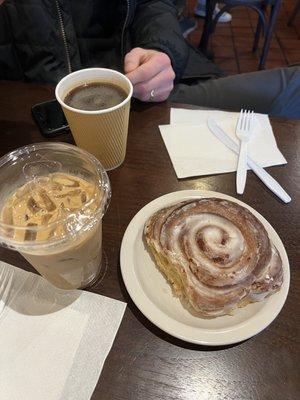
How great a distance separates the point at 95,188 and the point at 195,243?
19 cm

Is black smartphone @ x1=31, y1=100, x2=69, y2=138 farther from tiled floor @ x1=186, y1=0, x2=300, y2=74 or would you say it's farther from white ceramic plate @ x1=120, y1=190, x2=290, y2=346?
tiled floor @ x1=186, y1=0, x2=300, y2=74

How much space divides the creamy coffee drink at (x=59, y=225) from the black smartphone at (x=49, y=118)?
263 mm

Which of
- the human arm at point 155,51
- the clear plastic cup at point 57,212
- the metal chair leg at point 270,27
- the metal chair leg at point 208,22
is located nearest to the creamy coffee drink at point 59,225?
the clear plastic cup at point 57,212

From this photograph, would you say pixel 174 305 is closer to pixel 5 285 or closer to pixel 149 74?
pixel 5 285

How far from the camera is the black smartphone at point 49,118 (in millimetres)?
831

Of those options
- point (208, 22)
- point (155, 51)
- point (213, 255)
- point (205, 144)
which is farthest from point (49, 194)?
point (208, 22)

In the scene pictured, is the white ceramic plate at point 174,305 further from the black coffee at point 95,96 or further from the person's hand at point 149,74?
the person's hand at point 149,74

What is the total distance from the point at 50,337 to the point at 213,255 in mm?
→ 284

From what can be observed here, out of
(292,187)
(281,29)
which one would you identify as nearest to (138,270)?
(292,187)

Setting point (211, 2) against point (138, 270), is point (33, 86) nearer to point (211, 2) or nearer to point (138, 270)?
point (138, 270)

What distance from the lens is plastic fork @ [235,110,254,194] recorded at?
752mm

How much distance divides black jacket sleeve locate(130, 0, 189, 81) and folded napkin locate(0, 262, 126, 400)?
753 millimetres

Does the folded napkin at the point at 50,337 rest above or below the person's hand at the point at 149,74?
below

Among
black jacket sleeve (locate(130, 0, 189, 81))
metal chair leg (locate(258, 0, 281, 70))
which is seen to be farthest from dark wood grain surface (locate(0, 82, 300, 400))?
metal chair leg (locate(258, 0, 281, 70))
